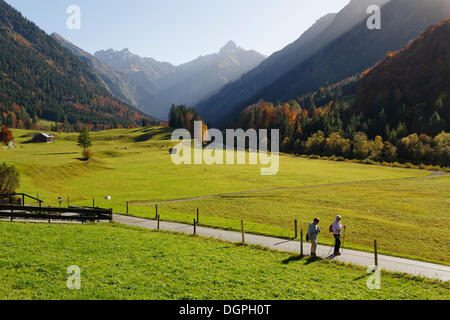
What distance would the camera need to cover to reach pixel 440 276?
19.5 metres

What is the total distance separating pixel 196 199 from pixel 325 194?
26.5 meters

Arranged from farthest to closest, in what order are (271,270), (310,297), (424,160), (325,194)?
(424,160) < (325,194) < (271,270) < (310,297)

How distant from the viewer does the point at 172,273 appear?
1700cm

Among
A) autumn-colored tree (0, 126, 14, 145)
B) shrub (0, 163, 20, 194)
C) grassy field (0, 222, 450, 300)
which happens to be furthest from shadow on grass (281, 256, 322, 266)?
autumn-colored tree (0, 126, 14, 145)

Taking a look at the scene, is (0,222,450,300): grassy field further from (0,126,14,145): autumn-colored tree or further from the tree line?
(0,126,14,145): autumn-colored tree

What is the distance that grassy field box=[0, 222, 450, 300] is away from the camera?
1420 centimetres

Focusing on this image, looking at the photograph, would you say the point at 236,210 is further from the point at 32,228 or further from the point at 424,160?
the point at 424,160

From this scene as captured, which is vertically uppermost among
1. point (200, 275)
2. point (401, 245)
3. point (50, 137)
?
point (50, 137)

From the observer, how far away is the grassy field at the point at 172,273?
46.6ft

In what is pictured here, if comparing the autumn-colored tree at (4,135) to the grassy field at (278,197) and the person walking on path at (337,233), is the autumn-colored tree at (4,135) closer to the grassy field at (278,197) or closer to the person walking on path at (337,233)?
the grassy field at (278,197)

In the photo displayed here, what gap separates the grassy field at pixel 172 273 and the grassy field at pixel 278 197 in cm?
919

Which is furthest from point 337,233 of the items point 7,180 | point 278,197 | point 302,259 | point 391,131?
point 391,131

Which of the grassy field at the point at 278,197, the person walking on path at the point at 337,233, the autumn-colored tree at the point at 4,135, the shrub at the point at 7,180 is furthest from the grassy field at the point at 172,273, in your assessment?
the autumn-colored tree at the point at 4,135

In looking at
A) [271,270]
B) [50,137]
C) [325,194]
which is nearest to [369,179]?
[325,194]
